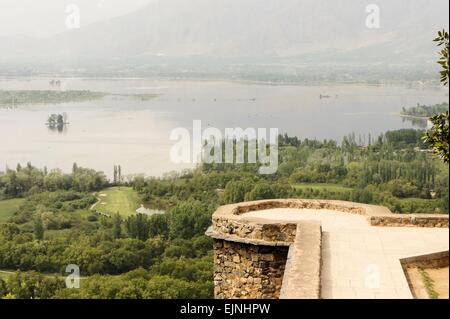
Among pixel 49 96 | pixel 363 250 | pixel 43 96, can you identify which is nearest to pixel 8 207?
pixel 43 96

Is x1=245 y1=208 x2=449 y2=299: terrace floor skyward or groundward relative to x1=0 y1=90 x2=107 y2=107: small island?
groundward

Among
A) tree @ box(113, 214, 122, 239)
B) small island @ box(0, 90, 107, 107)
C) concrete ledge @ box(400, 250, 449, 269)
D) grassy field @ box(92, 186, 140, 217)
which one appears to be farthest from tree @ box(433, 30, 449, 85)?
small island @ box(0, 90, 107, 107)

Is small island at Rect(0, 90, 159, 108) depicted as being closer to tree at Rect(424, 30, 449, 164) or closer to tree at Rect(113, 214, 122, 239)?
tree at Rect(113, 214, 122, 239)

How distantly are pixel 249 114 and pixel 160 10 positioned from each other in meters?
97.4

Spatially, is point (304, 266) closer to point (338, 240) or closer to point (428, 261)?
point (428, 261)

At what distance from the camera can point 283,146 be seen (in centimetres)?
6925

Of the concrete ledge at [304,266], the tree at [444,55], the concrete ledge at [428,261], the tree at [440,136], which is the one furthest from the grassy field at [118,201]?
the tree at [444,55]

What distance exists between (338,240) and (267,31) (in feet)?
577

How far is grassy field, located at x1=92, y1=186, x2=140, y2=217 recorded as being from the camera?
50469mm

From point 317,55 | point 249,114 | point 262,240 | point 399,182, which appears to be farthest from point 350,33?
point 262,240

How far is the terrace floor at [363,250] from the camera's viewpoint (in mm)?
5195

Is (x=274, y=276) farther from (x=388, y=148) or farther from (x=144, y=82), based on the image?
(x=144, y=82)

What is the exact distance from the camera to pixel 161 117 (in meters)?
88.3

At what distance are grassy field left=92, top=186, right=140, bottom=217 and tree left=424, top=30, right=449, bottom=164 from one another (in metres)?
44.2
